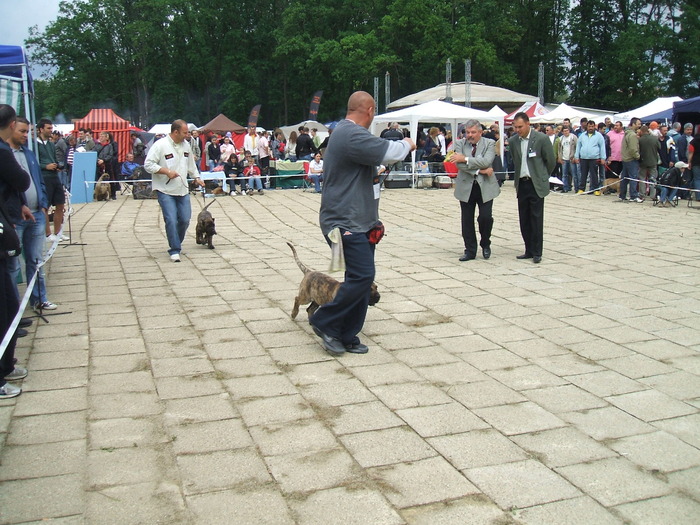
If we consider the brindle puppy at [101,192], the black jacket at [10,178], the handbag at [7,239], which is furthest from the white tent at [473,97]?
the handbag at [7,239]

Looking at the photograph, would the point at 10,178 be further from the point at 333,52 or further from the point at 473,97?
the point at 333,52

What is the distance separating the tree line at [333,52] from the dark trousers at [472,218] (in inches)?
1246

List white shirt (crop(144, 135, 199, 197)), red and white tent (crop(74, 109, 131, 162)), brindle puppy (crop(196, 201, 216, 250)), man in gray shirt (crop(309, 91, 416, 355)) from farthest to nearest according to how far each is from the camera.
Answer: red and white tent (crop(74, 109, 131, 162)) < brindle puppy (crop(196, 201, 216, 250)) < white shirt (crop(144, 135, 199, 197)) < man in gray shirt (crop(309, 91, 416, 355))

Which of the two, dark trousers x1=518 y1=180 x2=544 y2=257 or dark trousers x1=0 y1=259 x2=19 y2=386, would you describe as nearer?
dark trousers x1=0 y1=259 x2=19 y2=386

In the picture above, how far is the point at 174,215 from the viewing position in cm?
881

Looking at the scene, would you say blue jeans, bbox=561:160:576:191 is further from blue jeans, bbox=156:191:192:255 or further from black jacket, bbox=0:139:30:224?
black jacket, bbox=0:139:30:224

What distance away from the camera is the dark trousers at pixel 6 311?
171 inches

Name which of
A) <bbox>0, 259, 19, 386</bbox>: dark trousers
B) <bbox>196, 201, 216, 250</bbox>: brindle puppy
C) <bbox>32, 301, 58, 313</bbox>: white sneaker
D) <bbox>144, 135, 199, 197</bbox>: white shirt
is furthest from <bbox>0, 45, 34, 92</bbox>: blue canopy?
<bbox>0, 259, 19, 386</bbox>: dark trousers

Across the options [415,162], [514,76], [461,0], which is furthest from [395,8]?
[415,162]

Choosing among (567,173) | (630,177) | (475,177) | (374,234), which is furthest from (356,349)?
(567,173)

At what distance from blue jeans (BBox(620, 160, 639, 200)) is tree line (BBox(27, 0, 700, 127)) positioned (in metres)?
24.6

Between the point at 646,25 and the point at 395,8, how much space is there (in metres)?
14.7

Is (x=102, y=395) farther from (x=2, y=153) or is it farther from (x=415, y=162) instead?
(x=415, y=162)

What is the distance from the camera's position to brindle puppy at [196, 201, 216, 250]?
9.56 m
